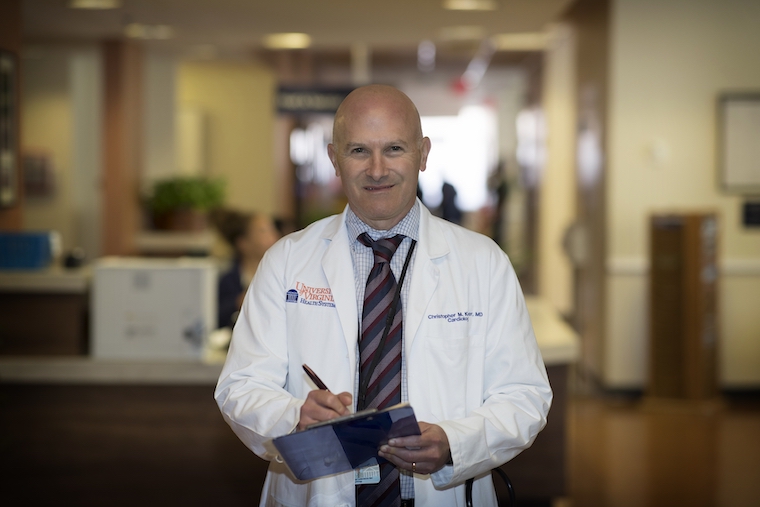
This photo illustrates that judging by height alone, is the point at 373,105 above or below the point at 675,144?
below

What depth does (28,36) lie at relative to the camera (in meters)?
7.45

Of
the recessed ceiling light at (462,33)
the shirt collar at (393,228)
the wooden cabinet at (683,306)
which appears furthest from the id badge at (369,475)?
the recessed ceiling light at (462,33)

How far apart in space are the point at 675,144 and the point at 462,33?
228 centimetres

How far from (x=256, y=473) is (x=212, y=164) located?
9.54 m

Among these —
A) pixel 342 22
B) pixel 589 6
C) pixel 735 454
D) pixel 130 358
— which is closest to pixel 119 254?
pixel 342 22

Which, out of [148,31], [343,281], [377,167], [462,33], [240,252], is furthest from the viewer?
[462,33]

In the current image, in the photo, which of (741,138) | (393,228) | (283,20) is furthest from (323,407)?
(283,20)

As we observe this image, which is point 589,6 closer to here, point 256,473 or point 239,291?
point 239,291

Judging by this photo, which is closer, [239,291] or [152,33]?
[239,291]

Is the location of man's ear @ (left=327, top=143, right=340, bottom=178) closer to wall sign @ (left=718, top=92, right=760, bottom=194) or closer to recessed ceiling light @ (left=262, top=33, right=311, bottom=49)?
wall sign @ (left=718, top=92, right=760, bottom=194)

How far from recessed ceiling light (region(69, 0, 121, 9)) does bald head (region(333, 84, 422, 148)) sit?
4818 millimetres

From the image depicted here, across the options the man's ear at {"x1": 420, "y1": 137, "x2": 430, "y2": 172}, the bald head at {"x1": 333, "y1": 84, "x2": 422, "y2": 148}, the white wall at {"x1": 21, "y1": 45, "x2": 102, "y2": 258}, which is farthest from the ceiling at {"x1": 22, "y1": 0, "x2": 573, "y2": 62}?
the bald head at {"x1": 333, "y1": 84, "x2": 422, "y2": 148}

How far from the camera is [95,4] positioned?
5957 millimetres

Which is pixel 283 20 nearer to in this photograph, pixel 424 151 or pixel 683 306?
pixel 683 306
